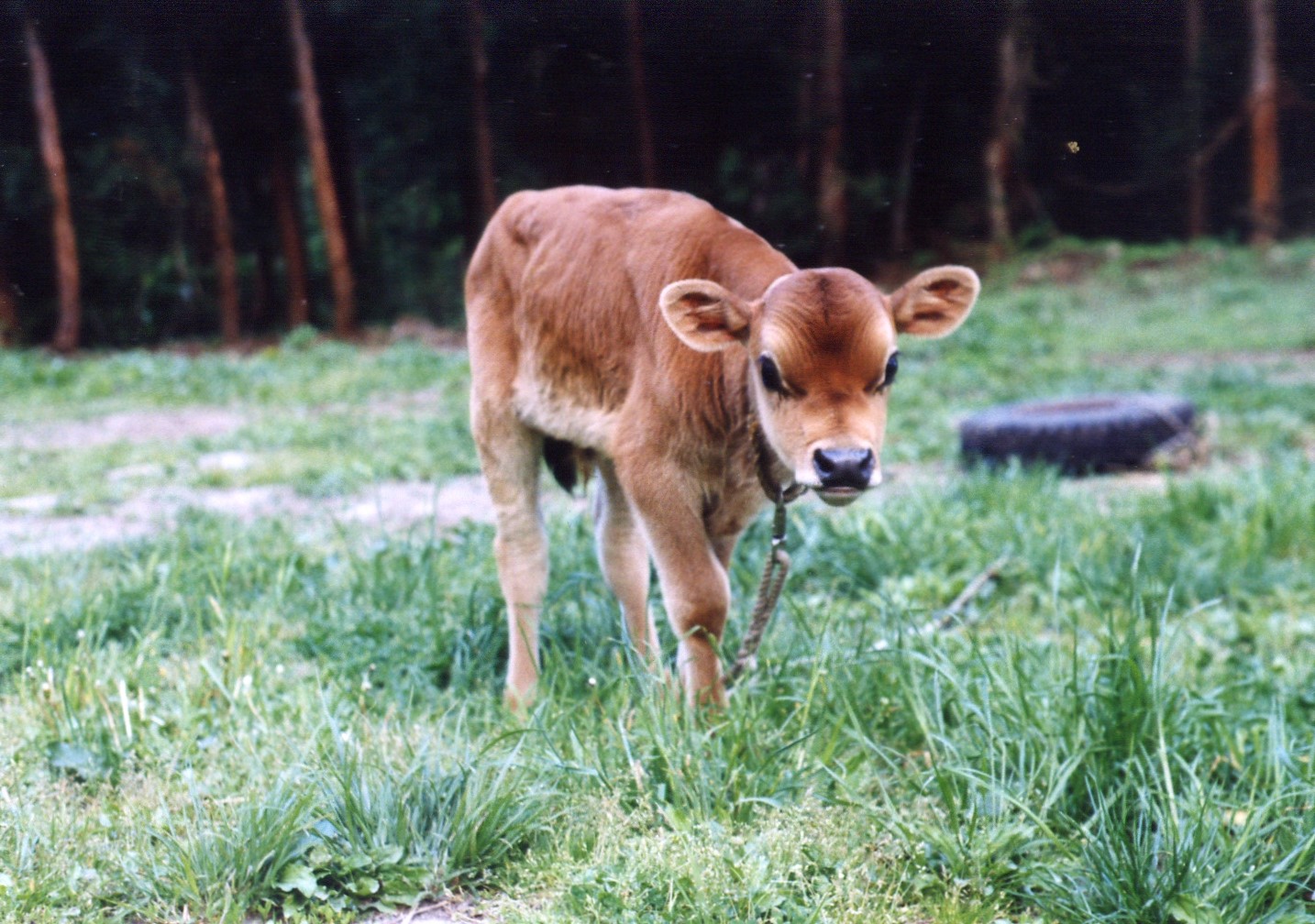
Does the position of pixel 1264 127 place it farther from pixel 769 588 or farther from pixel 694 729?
pixel 694 729

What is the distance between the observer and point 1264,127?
17.7m

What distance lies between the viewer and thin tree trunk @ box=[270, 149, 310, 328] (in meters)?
15.3

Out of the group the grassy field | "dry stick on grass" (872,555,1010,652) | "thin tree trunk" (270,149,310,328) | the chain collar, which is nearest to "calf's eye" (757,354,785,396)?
the chain collar

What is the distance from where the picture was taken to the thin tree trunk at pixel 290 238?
15.3m

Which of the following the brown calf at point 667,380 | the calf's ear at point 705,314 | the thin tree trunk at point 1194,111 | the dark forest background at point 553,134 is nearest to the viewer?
the brown calf at point 667,380

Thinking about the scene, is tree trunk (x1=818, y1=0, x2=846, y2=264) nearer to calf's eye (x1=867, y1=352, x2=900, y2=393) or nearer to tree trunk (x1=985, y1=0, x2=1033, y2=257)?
tree trunk (x1=985, y1=0, x2=1033, y2=257)

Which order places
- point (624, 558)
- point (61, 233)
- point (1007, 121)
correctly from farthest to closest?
point (1007, 121) → point (61, 233) → point (624, 558)

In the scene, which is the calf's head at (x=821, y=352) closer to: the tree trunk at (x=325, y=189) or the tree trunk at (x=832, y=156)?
the tree trunk at (x=832, y=156)

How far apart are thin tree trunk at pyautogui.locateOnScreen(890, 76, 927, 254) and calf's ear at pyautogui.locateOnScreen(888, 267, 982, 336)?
372 inches

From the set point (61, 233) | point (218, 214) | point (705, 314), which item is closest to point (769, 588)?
point (705, 314)

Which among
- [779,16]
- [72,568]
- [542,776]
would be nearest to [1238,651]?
[542,776]

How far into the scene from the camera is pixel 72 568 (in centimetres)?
548

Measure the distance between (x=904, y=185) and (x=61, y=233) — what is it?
8.94 m

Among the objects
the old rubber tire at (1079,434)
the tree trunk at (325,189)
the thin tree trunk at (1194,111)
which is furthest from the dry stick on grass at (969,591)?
the thin tree trunk at (1194,111)
